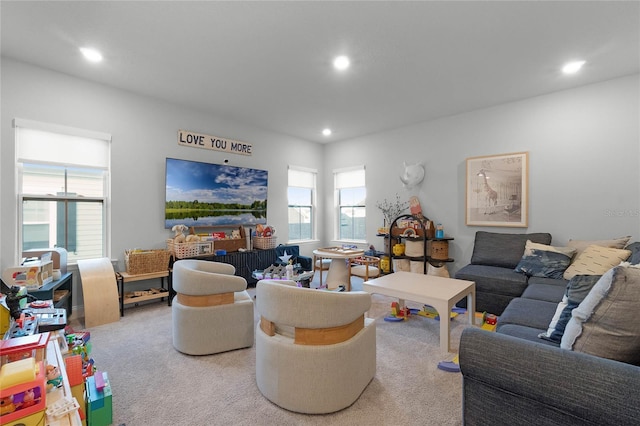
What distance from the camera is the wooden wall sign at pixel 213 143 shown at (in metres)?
4.34

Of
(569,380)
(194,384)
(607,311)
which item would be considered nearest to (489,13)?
(607,311)

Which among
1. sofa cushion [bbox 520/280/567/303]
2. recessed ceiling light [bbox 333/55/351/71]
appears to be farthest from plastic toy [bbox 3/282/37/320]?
sofa cushion [bbox 520/280/567/303]

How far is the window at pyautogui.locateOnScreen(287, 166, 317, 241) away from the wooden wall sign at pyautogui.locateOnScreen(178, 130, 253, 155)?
1100mm

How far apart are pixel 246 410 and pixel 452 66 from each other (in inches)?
143

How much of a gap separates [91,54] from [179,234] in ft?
7.49

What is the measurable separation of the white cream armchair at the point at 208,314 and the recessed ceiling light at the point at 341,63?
2.39 metres

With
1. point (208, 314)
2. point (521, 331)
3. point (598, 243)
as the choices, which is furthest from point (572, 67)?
point (208, 314)

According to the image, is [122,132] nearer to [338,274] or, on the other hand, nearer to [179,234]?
[179,234]

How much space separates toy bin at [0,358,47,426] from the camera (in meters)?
0.89

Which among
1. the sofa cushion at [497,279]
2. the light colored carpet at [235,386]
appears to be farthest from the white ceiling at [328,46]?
the light colored carpet at [235,386]

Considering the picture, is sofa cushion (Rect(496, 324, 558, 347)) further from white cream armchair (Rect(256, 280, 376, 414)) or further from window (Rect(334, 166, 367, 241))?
window (Rect(334, 166, 367, 241))

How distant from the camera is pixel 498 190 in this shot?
424cm

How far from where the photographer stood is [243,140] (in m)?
5.05

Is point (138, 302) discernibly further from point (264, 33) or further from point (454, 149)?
point (454, 149)
